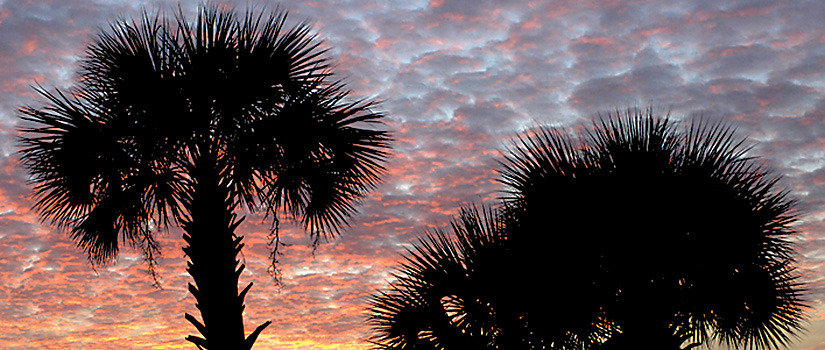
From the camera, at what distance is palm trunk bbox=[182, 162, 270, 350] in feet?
27.8

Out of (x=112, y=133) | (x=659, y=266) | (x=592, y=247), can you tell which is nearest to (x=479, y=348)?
(x=592, y=247)

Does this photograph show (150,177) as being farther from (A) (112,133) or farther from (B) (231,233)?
(B) (231,233)

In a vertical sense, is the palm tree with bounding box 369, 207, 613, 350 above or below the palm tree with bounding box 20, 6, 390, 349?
below

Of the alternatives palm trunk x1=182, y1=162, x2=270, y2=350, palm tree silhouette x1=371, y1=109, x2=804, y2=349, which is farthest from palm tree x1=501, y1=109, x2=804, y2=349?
palm trunk x1=182, y1=162, x2=270, y2=350

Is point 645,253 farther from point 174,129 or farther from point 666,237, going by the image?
point 174,129

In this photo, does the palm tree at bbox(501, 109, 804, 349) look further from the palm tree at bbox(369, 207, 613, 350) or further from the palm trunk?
the palm trunk

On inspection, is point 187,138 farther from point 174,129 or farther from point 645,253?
point 645,253

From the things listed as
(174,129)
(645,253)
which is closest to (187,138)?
(174,129)

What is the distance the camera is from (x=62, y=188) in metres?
9.73

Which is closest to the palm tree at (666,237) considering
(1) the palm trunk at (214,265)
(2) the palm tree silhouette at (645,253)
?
(2) the palm tree silhouette at (645,253)

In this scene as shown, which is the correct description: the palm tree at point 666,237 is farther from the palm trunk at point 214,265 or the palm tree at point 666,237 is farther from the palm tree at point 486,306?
the palm trunk at point 214,265

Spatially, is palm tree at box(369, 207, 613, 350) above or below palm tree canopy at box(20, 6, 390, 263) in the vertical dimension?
below

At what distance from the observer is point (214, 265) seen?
867 centimetres

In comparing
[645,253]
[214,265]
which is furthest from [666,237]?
[214,265]
